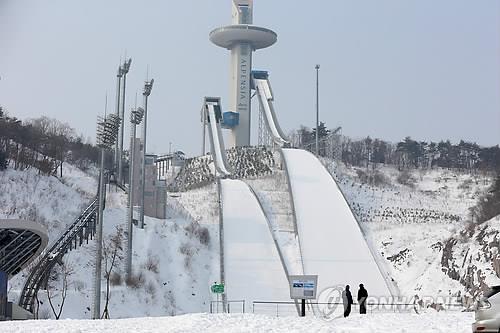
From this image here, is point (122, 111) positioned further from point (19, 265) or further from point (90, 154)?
point (90, 154)

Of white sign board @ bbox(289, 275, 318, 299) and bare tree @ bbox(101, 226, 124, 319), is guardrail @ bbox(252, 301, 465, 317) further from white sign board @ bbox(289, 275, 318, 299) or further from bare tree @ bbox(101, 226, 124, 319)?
bare tree @ bbox(101, 226, 124, 319)

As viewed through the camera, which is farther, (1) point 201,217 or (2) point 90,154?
(2) point 90,154

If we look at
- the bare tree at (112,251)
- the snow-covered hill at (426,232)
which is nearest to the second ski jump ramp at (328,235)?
the snow-covered hill at (426,232)

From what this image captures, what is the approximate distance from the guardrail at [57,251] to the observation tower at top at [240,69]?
31967 mm

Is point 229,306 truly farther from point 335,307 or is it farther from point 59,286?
point 59,286

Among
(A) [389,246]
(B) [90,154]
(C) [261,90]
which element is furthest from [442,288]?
(B) [90,154]

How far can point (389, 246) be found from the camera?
3369cm

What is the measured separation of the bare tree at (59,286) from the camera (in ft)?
82.1

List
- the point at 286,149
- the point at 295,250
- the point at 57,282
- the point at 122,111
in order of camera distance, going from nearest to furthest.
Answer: the point at 57,282 < the point at 295,250 < the point at 122,111 < the point at 286,149

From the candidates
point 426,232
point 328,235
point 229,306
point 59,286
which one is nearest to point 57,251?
point 59,286

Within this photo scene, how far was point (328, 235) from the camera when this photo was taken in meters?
34.0

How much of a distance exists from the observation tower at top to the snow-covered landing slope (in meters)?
24.7

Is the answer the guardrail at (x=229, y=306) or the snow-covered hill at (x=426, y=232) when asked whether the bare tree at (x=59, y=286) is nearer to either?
the guardrail at (x=229, y=306)

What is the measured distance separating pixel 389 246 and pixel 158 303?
11.7 metres
